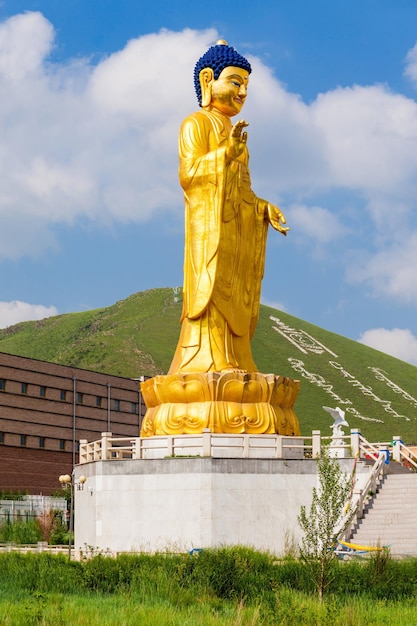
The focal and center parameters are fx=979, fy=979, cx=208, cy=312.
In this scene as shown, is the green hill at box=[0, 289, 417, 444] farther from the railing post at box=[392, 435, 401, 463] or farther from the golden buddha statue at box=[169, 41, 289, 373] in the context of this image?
the golden buddha statue at box=[169, 41, 289, 373]

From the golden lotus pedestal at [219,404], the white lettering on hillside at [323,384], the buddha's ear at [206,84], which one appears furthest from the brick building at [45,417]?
the white lettering on hillside at [323,384]

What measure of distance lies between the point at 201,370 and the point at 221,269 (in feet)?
9.64

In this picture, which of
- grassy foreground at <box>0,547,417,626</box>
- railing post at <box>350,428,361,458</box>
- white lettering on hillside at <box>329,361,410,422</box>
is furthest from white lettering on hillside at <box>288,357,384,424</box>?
grassy foreground at <box>0,547,417,626</box>

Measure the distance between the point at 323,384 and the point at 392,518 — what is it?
68698 mm

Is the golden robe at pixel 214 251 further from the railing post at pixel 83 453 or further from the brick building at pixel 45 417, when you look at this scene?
the brick building at pixel 45 417

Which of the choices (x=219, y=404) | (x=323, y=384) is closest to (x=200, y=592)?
(x=219, y=404)

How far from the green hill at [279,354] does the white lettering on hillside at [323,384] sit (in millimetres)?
90

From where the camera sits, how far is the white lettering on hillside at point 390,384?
303ft

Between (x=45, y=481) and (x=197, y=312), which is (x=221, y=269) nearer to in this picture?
(x=197, y=312)

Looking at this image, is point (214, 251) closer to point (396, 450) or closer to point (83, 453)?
point (83, 453)

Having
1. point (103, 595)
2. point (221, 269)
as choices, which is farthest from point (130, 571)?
point (221, 269)

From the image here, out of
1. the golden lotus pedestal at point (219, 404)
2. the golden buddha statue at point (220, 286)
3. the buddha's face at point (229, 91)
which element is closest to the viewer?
the golden lotus pedestal at point (219, 404)

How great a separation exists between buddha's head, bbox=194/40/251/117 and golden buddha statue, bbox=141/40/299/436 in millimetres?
31

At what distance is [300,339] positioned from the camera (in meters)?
107
